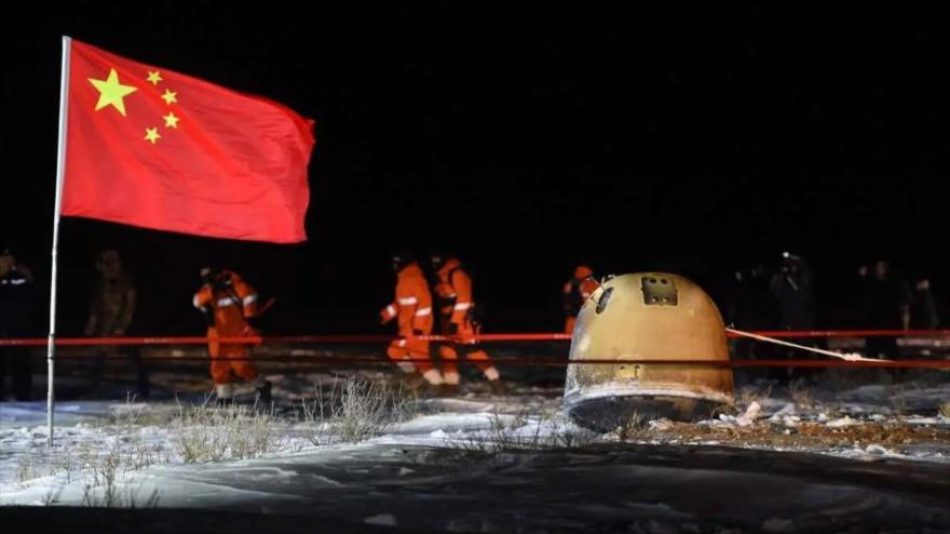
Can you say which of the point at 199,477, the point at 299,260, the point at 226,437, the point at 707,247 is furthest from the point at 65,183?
the point at 707,247

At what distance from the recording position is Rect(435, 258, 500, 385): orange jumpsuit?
62.6 feet

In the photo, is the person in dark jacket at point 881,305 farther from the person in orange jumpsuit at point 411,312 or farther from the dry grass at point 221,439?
the dry grass at point 221,439

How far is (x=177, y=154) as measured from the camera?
1325 cm

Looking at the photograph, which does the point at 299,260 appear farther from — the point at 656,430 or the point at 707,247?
the point at 656,430

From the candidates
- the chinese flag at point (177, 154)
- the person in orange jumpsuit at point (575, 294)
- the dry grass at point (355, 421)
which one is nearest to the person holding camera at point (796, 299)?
the person in orange jumpsuit at point (575, 294)

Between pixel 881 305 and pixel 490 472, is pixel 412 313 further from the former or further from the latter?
pixel 490 472

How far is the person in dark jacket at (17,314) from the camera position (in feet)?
58.0

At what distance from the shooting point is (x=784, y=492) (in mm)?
8211

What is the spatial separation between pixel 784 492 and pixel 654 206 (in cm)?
6009

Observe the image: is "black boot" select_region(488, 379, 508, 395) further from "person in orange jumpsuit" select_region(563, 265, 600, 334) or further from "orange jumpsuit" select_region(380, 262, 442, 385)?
"person in orange jumpsuit" select_region(563, 265, 600, 334)

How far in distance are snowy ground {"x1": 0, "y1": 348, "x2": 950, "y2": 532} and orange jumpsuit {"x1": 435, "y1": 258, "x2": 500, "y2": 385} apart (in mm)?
4715

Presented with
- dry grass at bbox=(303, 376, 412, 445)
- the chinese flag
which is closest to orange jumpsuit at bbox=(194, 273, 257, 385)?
dry grass at bbox=(303, 376, 412, 445)

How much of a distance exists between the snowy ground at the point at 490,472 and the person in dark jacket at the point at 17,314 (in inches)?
136

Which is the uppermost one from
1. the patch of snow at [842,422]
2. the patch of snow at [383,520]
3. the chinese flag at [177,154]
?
the chinese flag at [177,154]
